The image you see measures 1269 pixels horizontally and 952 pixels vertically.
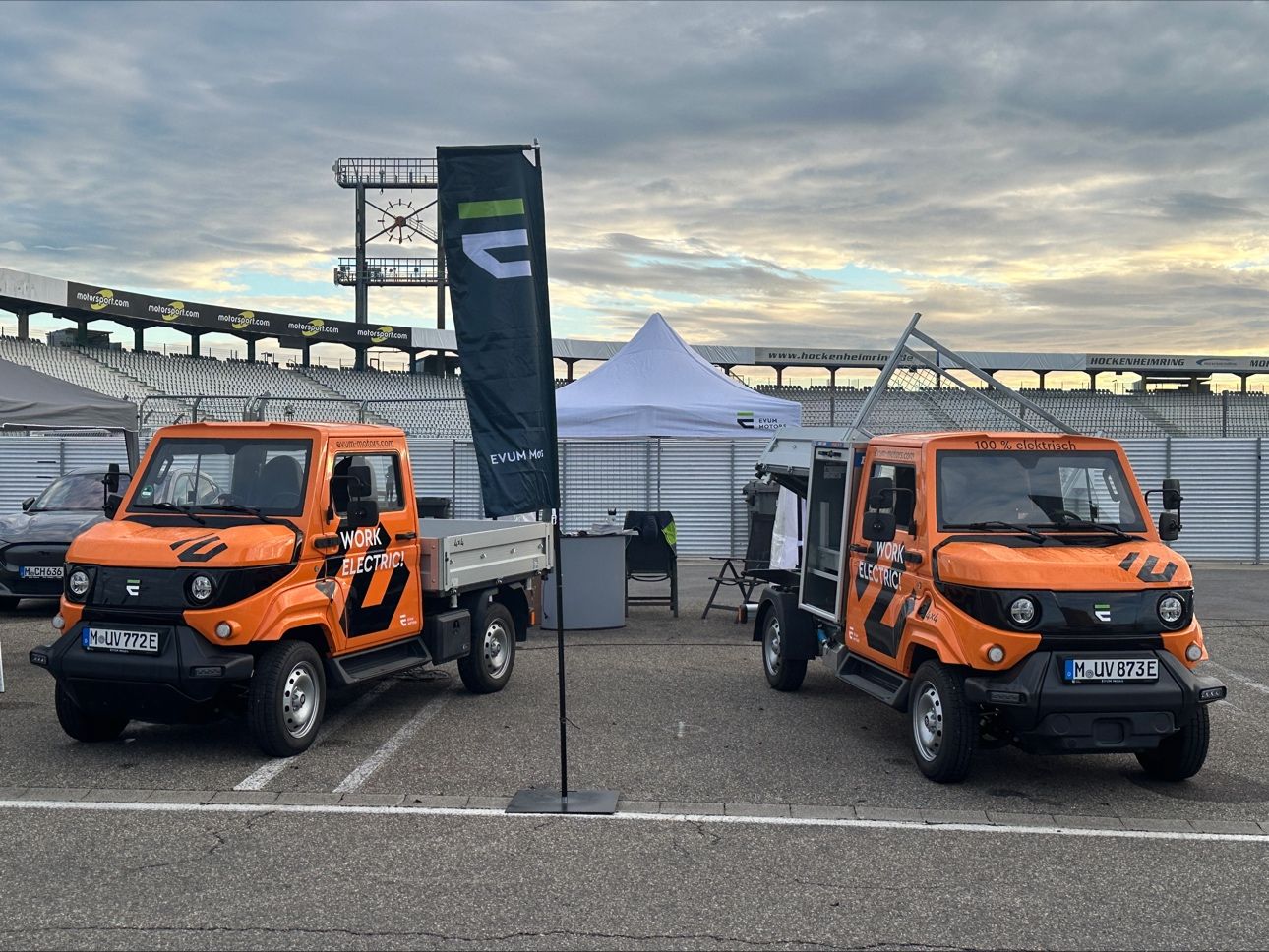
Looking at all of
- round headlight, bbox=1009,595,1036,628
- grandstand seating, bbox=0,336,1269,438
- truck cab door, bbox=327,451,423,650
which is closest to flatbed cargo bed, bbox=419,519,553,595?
truck cab door, bbox=327,451,423,650

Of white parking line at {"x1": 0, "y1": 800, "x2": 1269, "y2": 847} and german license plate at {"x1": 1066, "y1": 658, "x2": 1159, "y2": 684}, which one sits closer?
white parking line at {"x1": 0, "y1": 800, "x2": 1269, "y2": 847}

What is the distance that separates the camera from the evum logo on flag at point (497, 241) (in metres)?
6.98

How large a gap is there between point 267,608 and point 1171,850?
16.5 ft

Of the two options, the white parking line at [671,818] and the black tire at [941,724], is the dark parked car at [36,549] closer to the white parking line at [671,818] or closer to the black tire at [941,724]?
the white parking line at [671,818]

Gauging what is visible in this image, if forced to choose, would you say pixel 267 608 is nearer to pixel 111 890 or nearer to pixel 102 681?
pixel 102 681

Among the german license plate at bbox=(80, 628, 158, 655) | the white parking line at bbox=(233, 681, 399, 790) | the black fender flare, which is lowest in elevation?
the white parking line at bbox=(233, 681, 399, 790)

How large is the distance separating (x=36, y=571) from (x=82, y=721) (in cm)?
632

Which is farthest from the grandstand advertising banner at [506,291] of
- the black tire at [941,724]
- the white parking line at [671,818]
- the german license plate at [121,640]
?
the black tire at [941,724]

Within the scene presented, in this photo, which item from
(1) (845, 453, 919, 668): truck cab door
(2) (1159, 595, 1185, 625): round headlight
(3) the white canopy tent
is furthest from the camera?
(3) the white canopy tent

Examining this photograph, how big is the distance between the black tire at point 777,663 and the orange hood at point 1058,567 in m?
2.61

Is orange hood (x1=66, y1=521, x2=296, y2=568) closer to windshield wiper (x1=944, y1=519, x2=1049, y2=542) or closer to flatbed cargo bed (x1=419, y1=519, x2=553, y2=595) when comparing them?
flatbed cargo bed (x1=419, y1=519, x2=553, y2=595)

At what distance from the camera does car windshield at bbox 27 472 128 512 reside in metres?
14.0

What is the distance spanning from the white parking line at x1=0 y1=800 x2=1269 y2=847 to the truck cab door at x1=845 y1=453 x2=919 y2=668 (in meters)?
1.52

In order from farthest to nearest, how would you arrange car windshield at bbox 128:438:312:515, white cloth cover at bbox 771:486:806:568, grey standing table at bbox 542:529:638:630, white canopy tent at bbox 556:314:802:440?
white canopy tent at bbox 556:314:802:440 < grey standing table at bbox 542:529:638:630 < white cloth cover at bbox 771:486:806:568 < car windshield at bbox 128:438:312:515
